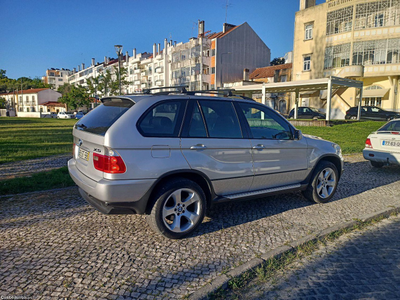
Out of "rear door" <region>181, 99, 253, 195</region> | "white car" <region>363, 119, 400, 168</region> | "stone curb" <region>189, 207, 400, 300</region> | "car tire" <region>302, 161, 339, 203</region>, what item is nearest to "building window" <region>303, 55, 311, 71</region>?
"white car" <region>363, 119, 400, 168</region>

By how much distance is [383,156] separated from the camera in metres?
7.95

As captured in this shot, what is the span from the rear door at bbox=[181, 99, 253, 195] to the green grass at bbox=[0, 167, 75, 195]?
3644 mm

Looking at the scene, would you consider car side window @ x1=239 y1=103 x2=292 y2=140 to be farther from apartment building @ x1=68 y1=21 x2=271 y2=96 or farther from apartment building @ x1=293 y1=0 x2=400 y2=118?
apartment building @ x1=68 y1=21 x2=271 y2=96

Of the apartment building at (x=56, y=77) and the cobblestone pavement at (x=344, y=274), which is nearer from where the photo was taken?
the cobblestone pavement at (x=344, y=274)

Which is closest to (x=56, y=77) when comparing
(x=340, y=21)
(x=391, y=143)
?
(x=340, y=21)

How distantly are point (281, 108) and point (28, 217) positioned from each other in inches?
1725

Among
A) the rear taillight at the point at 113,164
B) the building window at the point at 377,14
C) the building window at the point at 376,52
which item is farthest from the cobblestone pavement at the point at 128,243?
the building window at the point at 377,14

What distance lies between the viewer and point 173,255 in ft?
11.6

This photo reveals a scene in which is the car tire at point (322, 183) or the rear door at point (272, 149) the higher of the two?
the rear door at point (272, 149)

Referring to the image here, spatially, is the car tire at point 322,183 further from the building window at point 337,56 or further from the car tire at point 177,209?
the building window at point 337,56

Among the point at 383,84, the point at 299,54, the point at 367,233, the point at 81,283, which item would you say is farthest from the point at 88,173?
the point at 299,54

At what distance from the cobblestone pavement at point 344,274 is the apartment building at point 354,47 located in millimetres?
29841

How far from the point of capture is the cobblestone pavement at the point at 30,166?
24.0ft

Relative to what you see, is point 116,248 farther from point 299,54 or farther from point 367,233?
point 299,54
